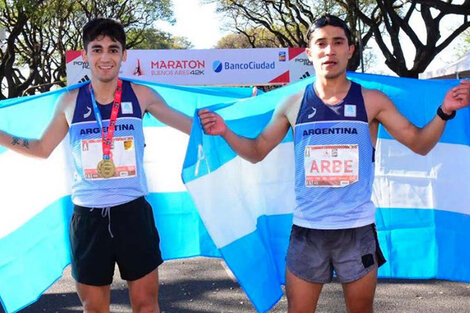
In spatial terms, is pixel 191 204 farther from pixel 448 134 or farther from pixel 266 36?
pixel 266 36

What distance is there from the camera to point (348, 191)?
129 inches

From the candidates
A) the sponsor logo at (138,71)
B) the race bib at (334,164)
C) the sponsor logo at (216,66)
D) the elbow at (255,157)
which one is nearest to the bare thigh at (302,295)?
the race bib at (334,164)

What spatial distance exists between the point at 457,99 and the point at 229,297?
3.32m

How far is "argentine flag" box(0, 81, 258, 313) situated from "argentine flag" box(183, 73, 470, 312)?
46cm

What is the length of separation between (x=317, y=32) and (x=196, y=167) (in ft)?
3.40

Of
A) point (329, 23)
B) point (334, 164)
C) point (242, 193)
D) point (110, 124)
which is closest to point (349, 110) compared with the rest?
point (334, 164)

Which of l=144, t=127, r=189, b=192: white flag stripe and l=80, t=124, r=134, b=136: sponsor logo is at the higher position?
l=80, t=124, r=134, b=136: sponsor logo

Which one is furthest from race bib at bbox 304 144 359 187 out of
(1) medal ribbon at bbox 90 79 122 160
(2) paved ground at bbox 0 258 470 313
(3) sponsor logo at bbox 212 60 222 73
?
(3) sponsor logo at bbox 212 60 222 73

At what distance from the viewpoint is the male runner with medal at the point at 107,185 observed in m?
3.47

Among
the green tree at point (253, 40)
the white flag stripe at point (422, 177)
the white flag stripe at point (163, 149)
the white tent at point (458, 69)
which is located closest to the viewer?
the white flag stripe at point (422, 177)

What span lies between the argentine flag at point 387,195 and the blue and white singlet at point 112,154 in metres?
0.51

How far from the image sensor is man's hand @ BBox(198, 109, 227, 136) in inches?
140

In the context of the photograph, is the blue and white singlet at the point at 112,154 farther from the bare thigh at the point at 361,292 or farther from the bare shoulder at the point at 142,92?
the bare thigh at the point at 361,292

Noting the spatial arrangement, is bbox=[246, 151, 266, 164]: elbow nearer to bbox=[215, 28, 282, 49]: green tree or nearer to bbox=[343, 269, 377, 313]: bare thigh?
bbox=[343, 269, 377, 313]: bare thigh
